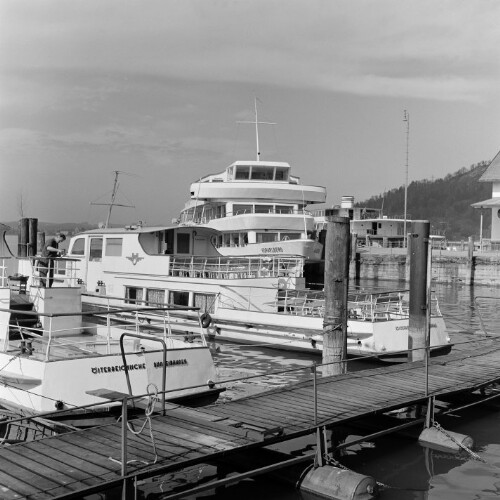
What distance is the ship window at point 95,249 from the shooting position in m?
27.7

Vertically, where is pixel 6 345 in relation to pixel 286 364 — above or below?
above

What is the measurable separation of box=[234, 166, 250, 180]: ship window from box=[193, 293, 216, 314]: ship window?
789 inches

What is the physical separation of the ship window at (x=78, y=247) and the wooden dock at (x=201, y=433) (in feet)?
57.4

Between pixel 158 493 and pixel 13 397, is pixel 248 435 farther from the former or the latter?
pixel 13 397

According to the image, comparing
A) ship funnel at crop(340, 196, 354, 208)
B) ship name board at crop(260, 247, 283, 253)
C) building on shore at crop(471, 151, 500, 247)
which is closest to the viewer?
ship name board at crop(260, 247, 283, 253)

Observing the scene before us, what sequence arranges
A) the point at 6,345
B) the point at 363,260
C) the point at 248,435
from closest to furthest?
the point at 248,435, the point at 6,345, the point at 363,260

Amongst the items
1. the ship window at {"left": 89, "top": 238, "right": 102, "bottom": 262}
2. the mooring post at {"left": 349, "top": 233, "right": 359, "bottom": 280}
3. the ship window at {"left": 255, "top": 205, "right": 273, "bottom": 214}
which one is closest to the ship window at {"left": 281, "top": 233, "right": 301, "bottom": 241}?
the ship window at {"left": 255, "top": 205, "right": 273, "bottom": 214}

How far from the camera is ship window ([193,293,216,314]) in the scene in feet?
81.8

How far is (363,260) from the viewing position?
2532 inches

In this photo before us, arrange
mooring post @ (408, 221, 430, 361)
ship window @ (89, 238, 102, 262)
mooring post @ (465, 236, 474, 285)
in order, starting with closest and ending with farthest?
mooring post @ (408, 221, 430, 361), ship window @ (89, 238, 102, 262), mooring post @ (465, 236, 474, 285)

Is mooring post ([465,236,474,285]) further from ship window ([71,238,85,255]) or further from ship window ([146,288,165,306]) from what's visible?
ship window ([71,238,85,255])

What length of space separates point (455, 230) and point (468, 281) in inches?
5823

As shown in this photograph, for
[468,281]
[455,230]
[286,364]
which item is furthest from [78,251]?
[455,230]

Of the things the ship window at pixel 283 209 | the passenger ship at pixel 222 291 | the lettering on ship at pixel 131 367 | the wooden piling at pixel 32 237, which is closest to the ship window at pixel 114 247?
the passenger ship at pixel 222 291
